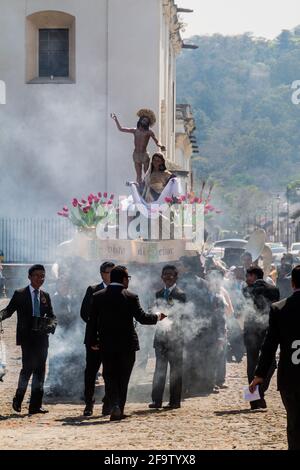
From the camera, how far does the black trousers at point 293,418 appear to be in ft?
32.2

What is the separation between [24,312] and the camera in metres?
14.3

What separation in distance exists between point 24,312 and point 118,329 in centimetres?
139

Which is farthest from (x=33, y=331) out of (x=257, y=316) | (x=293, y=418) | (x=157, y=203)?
(x=157, y=203)

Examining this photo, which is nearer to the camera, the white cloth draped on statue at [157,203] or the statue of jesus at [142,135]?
the white cloth draped on statue at [157,203]

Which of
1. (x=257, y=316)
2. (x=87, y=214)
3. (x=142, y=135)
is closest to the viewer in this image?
(x=257, y=316)

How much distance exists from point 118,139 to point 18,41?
369cm

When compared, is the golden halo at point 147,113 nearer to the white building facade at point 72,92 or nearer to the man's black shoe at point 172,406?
the man's black shoe at point 172,406

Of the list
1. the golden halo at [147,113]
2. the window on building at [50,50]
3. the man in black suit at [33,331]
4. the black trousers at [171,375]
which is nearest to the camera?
the man in black suit at [33,331]

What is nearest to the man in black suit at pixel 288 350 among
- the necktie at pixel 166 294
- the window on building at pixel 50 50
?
the necktie at pixel 166 294

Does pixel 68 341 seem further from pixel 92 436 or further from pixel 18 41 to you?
pixel 18 41

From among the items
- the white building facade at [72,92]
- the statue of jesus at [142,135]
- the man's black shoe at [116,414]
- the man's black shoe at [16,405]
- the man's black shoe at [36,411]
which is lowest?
the man's black shoe at [36,411]

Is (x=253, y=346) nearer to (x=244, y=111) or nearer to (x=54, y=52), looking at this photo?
(x=54, y=52)

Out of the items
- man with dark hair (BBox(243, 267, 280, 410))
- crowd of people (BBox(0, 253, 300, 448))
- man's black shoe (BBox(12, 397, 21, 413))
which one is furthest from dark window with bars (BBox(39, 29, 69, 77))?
man's black shoe (BBox(12, 397, 21, 413))

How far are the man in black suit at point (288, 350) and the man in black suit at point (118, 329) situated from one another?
3092 millimetres
